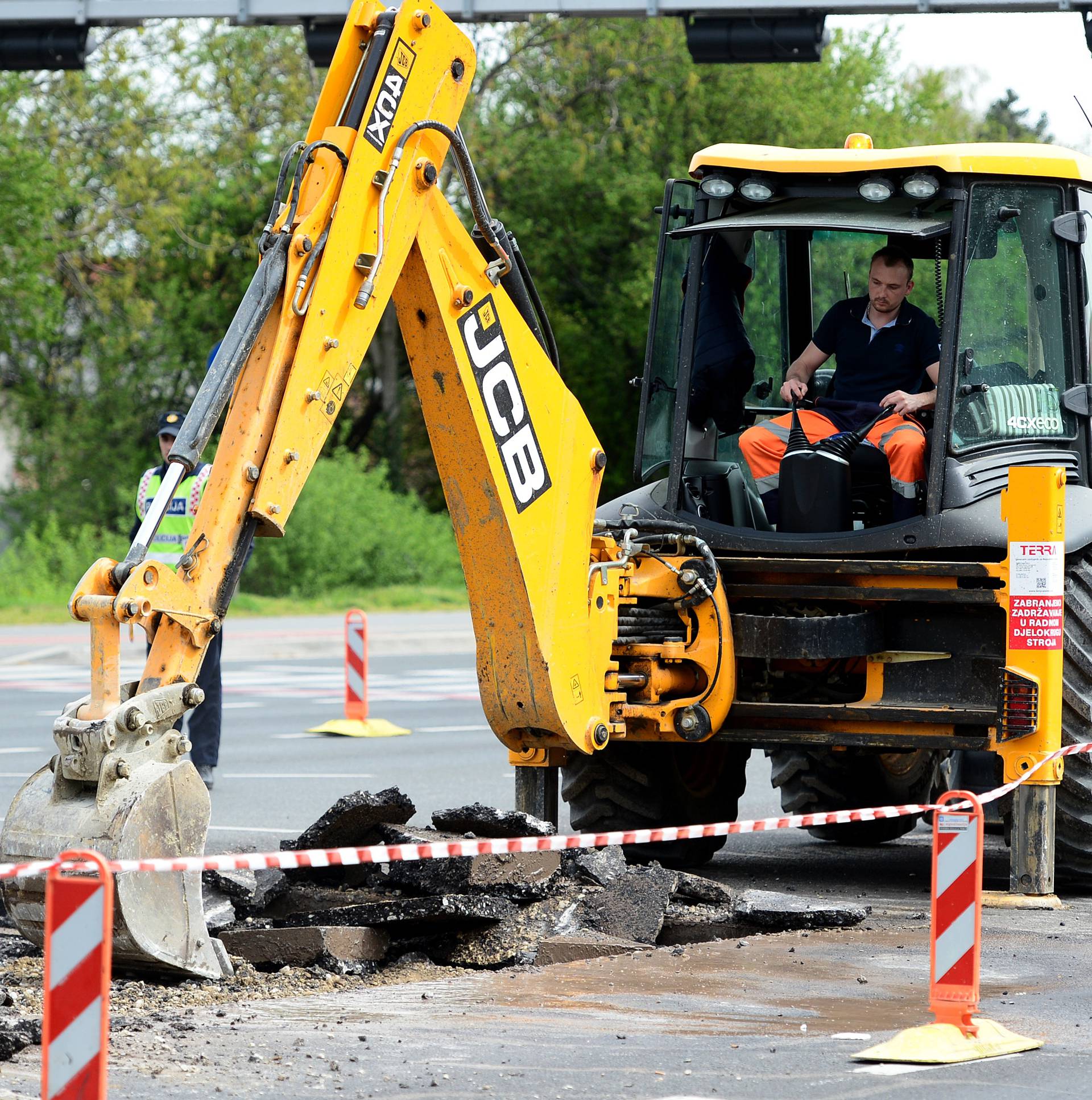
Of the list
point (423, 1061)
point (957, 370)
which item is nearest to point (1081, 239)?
point (957, 370)

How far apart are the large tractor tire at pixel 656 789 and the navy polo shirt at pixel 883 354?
5.91 ft

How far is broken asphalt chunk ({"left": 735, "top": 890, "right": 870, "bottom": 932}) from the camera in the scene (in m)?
7.96

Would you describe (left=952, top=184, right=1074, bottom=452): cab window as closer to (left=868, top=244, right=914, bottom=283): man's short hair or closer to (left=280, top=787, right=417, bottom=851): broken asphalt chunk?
(left=868, top=244, right=914, bottom=283): man's short hair

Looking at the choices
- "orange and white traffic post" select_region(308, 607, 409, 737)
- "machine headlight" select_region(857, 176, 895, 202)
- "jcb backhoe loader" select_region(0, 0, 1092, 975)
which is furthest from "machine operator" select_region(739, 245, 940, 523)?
"orange and white traffic post" select_region(308, 607, 409, 737)

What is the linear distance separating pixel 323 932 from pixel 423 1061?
155 centimetres

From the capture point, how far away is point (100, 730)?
6219 millimetres

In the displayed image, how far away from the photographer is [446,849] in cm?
680

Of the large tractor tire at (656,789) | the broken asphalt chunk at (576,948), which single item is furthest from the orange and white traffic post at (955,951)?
the large tractor tire at (656,789)

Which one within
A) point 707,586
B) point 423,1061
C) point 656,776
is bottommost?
point 423,1061

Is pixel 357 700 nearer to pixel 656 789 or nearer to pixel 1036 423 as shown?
pixel 656 789

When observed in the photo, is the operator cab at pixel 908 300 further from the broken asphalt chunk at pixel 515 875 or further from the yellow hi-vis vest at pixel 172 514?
the yellow hi-vis vest at pixel 172 514

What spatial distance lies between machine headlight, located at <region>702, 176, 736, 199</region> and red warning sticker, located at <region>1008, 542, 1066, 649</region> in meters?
2.17

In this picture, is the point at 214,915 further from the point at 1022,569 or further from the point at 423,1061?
the point at 1022,569

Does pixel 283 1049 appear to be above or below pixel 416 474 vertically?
below
